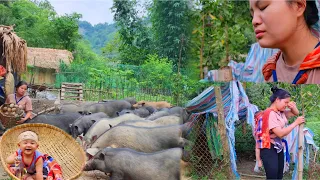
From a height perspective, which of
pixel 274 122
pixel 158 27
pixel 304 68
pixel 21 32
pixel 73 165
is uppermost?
pixel 21 32

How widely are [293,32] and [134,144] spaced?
282cm

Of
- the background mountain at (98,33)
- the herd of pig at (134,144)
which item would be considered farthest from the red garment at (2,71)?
the background mountain at (98,33)

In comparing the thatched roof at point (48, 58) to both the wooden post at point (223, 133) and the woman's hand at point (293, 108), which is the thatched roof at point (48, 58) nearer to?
the wooden post at point (223, 133)

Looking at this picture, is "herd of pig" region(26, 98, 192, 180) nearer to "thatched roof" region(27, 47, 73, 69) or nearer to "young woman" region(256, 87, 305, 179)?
"young woman" region(256, 87, 305, 179)

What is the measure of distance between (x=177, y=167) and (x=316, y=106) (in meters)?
1.79

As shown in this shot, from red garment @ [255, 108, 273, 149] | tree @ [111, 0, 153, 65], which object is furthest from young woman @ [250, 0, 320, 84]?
tree @ [111, 0, 153, 65]

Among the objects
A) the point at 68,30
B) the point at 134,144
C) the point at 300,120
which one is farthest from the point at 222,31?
the point at 68,30

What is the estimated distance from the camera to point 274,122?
1135mm

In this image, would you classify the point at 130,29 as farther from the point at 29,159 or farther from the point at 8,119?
the point at 29,159

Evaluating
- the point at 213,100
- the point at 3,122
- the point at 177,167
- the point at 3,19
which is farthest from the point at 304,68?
the point at 3,19

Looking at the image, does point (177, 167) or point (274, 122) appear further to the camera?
point (177, 167)

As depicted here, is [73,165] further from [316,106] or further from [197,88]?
[316,106]

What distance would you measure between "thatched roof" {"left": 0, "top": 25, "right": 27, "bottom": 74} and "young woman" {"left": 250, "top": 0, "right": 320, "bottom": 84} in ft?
11.7

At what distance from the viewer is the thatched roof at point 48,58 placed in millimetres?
11500
